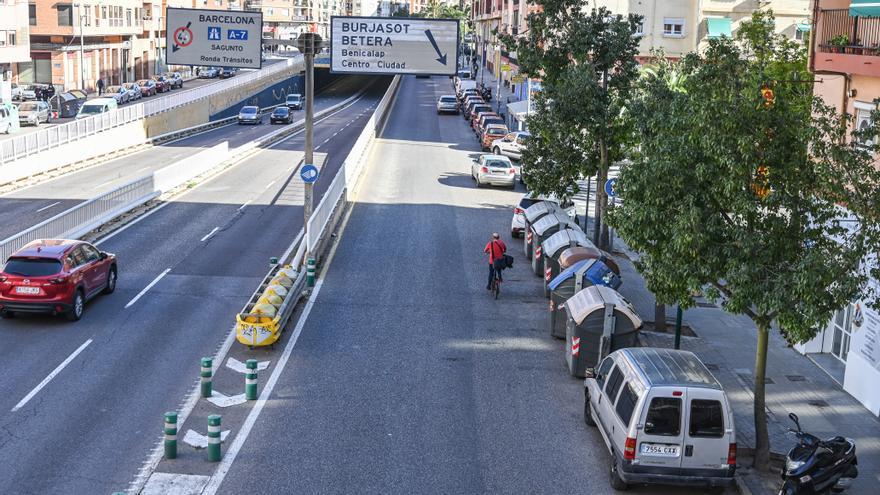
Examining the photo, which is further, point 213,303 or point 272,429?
point 213,303

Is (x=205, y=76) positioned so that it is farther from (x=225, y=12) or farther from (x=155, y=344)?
(x=155, y=344)

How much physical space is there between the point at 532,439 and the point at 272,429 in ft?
13.0

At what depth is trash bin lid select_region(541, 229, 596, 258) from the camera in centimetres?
2575

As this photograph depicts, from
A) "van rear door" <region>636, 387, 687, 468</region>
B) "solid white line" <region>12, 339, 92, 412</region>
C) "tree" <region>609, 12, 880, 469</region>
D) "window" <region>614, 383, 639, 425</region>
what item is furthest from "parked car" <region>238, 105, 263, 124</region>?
"van rear door" <region>636, 387, 687, 468</region>

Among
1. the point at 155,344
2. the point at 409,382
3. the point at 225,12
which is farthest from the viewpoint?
the point at 225,12

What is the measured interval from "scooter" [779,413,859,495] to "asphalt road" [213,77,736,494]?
1432mm

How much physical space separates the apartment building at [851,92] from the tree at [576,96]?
25.1 feet

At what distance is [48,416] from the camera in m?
16.0

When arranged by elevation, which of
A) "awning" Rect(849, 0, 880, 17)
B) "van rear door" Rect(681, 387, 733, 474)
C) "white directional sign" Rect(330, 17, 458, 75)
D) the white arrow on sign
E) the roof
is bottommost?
A: the white arrow on sign

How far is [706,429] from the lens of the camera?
532 inches

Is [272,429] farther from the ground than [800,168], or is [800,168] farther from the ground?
[800,168]

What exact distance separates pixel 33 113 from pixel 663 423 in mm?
58648

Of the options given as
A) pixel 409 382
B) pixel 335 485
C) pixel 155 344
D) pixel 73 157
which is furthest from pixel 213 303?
pixel 73 157

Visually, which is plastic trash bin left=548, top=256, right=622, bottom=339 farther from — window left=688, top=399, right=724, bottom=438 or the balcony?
window left=688, top=399, right=724, bottom=438
